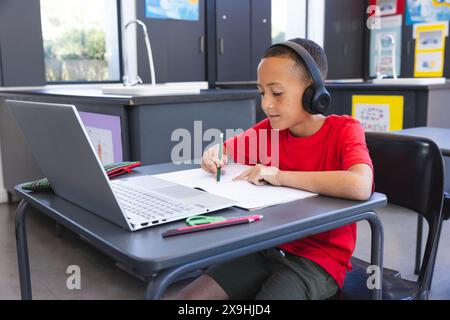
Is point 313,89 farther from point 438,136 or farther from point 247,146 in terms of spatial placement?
point 438,136

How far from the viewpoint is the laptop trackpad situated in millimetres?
882

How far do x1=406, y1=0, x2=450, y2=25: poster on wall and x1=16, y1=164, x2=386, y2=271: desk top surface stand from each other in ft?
15.2

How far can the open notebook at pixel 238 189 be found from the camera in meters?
0.85

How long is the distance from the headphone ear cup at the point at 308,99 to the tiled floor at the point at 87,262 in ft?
2.85

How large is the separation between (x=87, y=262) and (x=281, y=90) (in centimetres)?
159

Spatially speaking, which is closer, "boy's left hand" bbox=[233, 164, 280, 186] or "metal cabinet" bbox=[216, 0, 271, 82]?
"boy's left hand" bbox=[233, 164, 280, 186]

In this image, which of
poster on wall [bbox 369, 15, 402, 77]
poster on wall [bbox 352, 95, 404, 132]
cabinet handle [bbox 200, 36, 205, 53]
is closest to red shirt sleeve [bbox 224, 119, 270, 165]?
poster on wall [bbox 352, 95, 404, 132]

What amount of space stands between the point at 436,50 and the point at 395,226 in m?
2.92

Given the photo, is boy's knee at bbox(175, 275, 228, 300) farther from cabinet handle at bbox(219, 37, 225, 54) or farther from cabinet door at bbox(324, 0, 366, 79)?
cabinet door at bbox(324, 0, 366, 79)

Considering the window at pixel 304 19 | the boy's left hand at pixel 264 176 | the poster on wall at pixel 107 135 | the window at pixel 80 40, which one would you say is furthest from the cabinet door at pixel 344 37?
the boy's left hand at pixel 264 176

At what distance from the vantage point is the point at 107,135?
2092mm

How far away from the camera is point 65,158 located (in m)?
0.78

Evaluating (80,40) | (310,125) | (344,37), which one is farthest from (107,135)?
(344,37)

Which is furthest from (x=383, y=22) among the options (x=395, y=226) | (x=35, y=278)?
(x=35, y=278)
